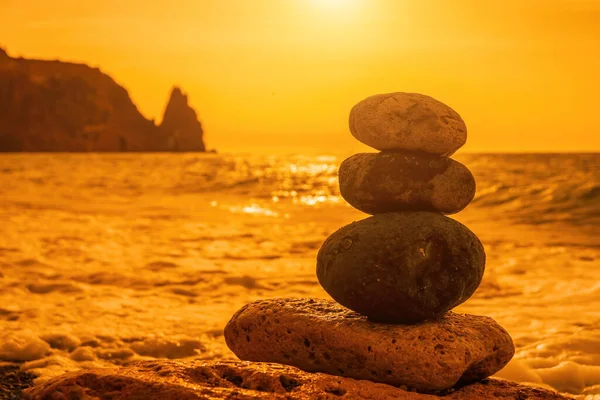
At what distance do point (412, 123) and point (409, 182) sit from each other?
1.41 feet

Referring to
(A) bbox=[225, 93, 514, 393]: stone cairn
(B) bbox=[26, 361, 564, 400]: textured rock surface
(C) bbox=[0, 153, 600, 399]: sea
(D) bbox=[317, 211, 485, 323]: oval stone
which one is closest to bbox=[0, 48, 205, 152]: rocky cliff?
(C) bbox=[0, 153, 600, 399]: sea

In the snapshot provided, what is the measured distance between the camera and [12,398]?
550 centimetres

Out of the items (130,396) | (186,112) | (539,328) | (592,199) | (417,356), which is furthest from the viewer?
(186,112)

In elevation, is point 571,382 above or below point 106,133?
below

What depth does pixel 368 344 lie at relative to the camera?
15.5 feet

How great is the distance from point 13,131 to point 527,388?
149m

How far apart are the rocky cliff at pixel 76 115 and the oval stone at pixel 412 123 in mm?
141661

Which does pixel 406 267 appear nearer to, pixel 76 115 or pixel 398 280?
pixel 398 280

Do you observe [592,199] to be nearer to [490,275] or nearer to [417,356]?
[490,275]

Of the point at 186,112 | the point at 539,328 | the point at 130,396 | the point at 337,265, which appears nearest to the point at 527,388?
the point at 337,265

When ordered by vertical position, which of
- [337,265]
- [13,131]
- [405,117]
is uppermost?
[13,131]

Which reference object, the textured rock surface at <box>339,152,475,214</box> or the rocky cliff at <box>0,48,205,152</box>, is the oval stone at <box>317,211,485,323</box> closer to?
the textured rock surface at <box>339,152,475,214</box>

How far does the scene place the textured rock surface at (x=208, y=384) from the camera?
3988 mm

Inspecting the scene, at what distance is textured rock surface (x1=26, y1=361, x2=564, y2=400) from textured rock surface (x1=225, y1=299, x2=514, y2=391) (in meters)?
0.18
